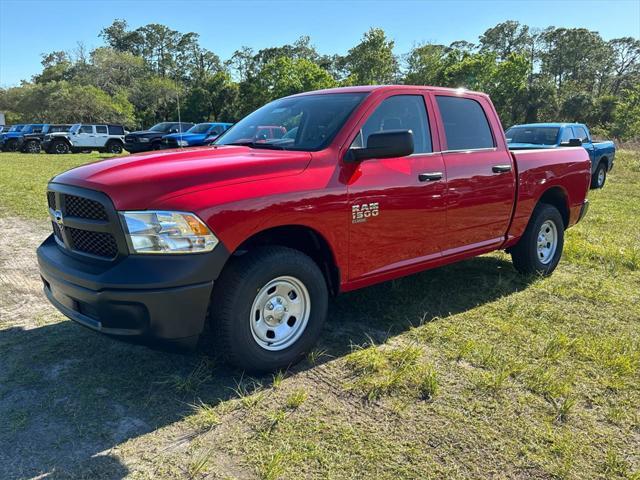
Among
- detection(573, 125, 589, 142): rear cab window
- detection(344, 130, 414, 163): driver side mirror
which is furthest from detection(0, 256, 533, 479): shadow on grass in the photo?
detection(573, 125, 589, 142): rear cab window

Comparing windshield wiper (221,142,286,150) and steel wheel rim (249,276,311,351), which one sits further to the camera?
windshield wiper (221,142,286,150)

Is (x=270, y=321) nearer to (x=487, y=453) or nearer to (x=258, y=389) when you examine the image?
(x=258, y=389)

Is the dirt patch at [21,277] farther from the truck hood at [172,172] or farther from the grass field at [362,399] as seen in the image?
the truck hood at [172,172]

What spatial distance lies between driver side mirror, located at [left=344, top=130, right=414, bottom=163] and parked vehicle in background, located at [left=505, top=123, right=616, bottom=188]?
8.86m

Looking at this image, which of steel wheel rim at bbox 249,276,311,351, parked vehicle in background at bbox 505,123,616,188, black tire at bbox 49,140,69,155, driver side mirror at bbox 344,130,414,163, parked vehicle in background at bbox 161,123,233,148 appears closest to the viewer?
steel wheel rim at bbox 249,276,311,351

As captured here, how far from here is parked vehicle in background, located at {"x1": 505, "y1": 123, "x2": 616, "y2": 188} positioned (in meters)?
12.1

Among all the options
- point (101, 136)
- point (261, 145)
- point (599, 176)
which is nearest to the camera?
point (261, 145)

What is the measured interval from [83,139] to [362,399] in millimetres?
28057

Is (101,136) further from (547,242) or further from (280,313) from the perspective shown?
(280,313)

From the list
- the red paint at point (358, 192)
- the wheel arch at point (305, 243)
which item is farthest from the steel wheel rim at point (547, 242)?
the wheel arch at point (305, 243)

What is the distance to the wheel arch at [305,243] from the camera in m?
3.24

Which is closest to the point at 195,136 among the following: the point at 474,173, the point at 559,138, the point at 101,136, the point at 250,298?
the point at 101,136

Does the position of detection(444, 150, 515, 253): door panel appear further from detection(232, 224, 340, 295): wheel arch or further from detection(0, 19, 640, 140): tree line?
detection(0, 19, 640, 140): tree line

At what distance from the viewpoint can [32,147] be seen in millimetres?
28250
